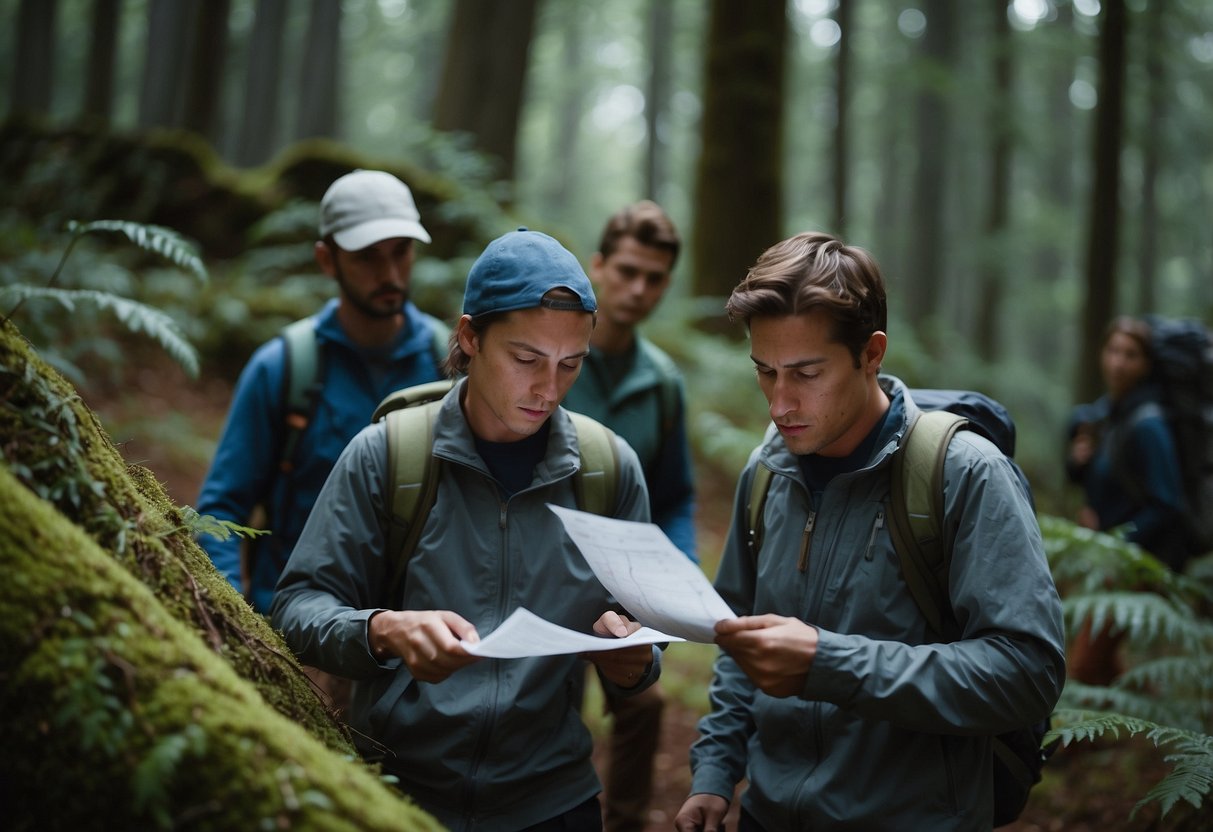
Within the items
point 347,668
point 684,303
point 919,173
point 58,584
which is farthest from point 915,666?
point 919,173

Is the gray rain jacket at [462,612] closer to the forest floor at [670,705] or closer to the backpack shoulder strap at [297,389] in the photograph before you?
the forest floor at [670,705]

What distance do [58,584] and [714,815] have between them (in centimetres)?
184

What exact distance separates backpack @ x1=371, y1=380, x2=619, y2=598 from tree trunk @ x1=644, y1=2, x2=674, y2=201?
2693 cm

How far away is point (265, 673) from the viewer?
6.84 feet

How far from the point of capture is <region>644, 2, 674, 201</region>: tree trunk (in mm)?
29219

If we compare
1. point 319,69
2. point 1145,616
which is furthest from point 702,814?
point 319,69

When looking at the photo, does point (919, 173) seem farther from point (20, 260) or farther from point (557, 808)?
point (557, 808)

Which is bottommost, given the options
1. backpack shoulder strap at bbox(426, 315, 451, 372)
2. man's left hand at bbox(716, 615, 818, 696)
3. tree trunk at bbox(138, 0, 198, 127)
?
man's left hand at bbox(716, 615, 818, 696)

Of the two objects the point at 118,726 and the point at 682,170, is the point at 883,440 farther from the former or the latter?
the point at 682,170

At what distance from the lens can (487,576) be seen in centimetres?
244

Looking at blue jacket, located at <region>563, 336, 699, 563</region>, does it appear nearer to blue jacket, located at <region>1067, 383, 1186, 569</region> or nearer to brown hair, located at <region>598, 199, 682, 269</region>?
brown hair, located at <region>598, 199, 682, 269</region>

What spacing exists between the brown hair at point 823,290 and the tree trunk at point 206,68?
14352mm

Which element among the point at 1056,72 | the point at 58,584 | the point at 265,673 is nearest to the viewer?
the point at 58,584

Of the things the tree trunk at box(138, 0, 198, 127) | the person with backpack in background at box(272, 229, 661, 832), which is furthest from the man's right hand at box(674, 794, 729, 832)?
the tree trunk at box(138, 0, 198, 127)
